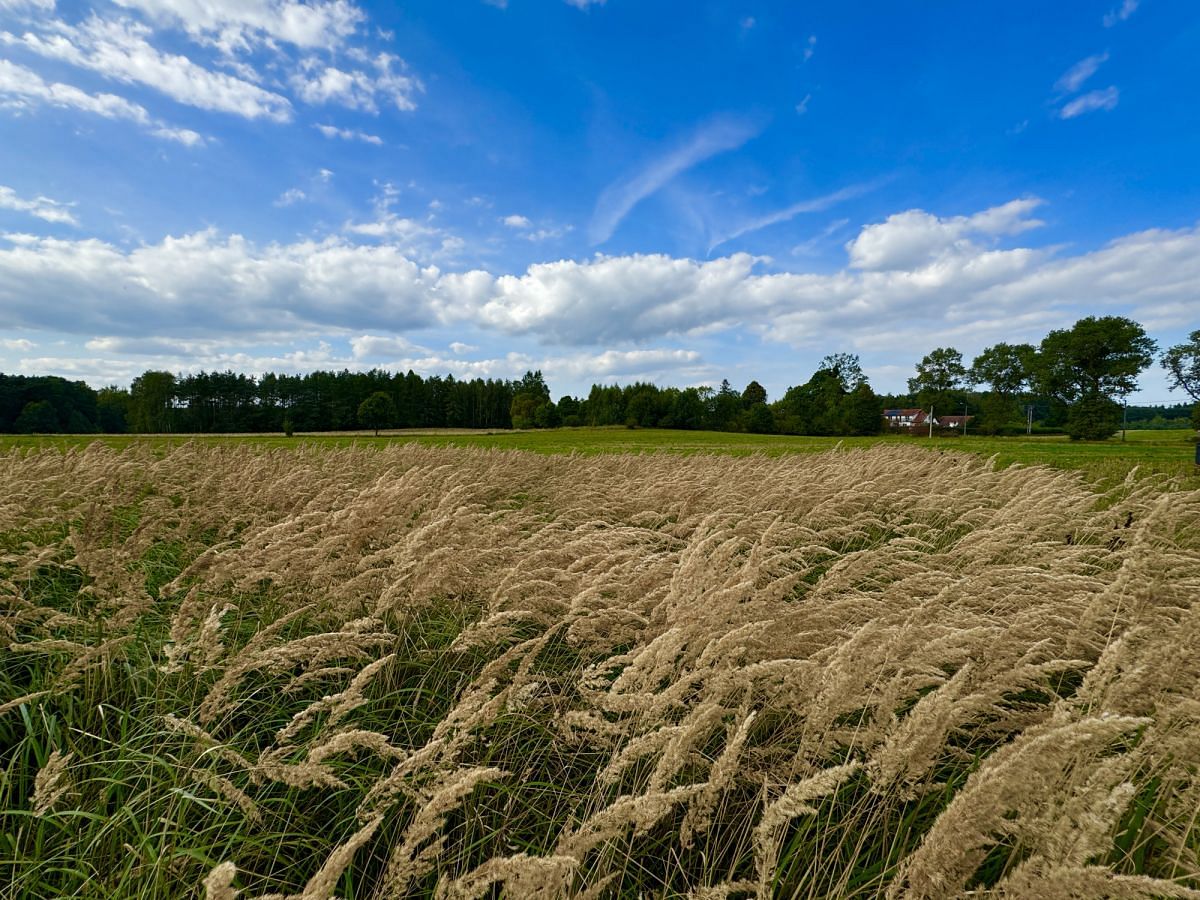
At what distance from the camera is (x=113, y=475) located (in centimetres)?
673

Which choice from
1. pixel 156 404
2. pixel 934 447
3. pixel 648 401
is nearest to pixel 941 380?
pixel 648 401

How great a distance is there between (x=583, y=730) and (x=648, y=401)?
86181 mm

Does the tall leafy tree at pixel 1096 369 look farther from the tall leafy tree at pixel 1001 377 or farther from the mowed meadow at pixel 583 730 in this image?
the mowed meadow at pixel 583 730

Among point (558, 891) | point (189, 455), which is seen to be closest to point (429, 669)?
point (558, 891)

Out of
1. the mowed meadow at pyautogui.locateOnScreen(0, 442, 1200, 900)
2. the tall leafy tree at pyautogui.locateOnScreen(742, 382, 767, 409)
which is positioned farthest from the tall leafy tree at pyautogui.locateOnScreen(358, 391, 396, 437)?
the mowed meadow at pyautogui.locateOnScreen(0, 442, 1200, 900)

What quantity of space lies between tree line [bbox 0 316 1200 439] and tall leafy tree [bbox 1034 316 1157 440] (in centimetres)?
13

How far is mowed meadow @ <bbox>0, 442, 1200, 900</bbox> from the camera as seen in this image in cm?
156

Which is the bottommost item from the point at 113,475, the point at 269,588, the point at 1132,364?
the point at 269,588

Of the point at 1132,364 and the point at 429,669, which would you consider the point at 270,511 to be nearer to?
the point at 429,669

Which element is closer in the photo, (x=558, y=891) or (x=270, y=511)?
(x=558, y=891)

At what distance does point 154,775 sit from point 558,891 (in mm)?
2191

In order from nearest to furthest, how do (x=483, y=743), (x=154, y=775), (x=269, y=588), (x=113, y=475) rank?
(x=154, y=775) < (x=483, y=743) < (x=269, y=588) < (x=113, y=475)

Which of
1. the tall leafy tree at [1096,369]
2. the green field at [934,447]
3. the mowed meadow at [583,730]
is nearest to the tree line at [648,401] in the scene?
the tall leafy tree at [1096,369]

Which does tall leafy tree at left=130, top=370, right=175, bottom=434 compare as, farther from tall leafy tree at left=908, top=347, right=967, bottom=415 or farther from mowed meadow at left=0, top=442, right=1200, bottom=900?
tall leafy tree at left=908, top=347, right=967, bottom=415
